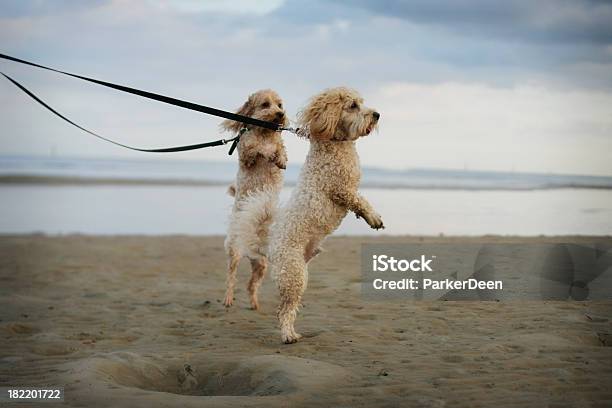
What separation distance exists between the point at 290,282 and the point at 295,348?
1.89 feet

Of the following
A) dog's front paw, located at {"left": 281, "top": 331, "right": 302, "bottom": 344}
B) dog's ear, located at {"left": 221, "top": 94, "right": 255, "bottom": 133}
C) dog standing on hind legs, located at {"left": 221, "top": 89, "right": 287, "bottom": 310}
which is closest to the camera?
dog's front paw, located at {"left": 281, "top": 331, "right": 302, "bottom": 344}

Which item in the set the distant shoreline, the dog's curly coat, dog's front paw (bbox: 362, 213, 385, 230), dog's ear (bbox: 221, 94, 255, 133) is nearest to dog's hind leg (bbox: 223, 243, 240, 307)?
dog's ear (bbox: 221, 94, 255, 133)

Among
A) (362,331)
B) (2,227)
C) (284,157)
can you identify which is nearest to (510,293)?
(362,331)

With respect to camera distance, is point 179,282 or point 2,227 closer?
point 179,282

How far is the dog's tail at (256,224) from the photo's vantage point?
21.4ft

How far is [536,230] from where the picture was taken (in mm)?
16172

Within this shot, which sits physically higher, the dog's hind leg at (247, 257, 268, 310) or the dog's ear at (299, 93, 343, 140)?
the dog's ear at (299, 93, 343, 140)

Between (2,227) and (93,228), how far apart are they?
2.00 meters

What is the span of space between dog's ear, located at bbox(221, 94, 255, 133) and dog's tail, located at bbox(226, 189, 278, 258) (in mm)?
1659

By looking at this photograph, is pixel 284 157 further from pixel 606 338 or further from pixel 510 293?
pixel 606 338

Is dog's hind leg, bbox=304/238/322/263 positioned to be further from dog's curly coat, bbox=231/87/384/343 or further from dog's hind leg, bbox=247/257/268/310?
dog's hind leg, bbox=247/257/268/310

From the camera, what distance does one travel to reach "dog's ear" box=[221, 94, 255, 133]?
26.1 ft

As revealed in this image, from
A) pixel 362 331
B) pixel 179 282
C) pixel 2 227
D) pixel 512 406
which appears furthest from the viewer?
pixel 2 227

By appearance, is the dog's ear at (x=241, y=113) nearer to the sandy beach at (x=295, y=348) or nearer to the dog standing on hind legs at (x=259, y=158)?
the dog standing on hind legs at (x=259, y=158)
